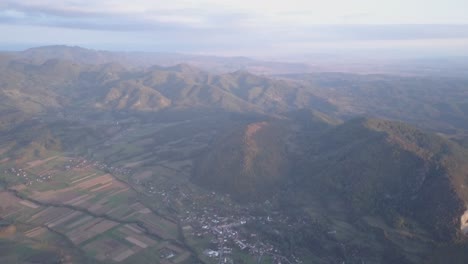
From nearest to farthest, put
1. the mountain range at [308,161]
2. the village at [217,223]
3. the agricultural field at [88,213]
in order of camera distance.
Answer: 1. the village at [217,223]
2. the agricultural field at [88,213]
3. the mountain range at [308,161]

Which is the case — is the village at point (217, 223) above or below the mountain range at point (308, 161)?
below

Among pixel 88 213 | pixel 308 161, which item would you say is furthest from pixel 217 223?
pixel 308 161

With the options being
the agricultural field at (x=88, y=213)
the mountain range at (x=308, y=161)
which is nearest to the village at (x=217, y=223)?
the agricultural field at (x=88, y=213)

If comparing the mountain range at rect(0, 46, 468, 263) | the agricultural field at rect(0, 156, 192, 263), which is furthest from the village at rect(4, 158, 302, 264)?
the mountain range at rect(0, 46, 468, 263)

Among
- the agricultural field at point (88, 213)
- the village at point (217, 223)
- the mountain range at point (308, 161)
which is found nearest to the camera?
the village at point (217, 223)

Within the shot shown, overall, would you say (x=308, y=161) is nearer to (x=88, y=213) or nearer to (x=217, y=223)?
(x=217, y=223)

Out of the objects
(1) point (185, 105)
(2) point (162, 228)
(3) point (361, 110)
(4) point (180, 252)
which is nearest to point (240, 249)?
(4) point (180, 252)

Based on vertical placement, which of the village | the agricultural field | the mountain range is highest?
the mountain range

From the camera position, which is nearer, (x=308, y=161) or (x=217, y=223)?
(x=217, y=223)

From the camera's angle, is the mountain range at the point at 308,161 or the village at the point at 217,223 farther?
the mountain range at the point at 308,161

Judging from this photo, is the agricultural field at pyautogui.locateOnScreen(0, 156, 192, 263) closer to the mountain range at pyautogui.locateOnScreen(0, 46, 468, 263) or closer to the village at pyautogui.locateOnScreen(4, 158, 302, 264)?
the village at pyautogui.locateOnScreen(4, 158, 302, 264)

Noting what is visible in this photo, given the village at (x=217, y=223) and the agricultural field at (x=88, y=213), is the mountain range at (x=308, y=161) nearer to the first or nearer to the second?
the village at (x=217, y=223)
